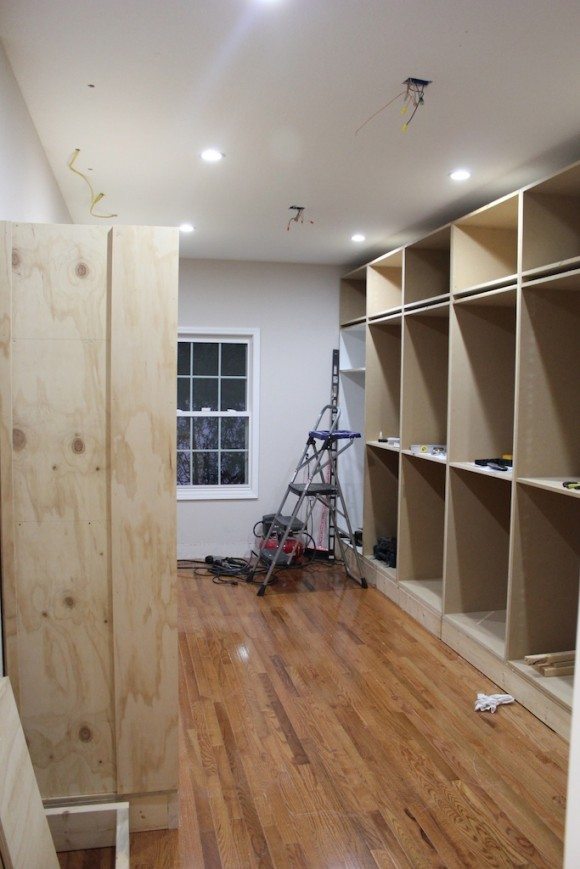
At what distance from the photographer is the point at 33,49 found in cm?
212

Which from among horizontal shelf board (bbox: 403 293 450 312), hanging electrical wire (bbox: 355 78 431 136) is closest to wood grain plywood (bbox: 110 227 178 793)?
hanging electrical wire (bbox: 355 78 431 136)

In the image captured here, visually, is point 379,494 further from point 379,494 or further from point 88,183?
point 88,183

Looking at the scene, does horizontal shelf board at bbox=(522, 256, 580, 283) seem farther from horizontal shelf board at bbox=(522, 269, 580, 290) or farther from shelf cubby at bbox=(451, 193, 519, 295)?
shelf cubby at bbox=(451, 193, 519, 295)

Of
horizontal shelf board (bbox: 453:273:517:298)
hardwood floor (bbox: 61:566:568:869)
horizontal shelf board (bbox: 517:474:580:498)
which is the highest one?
horizontal shelf board (bbox: 453:273:517:298)

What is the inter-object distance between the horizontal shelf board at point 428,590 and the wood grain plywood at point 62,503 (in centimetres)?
248

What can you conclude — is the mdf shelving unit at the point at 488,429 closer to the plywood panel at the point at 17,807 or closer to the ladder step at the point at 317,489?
the ladder step at the point at 317,489

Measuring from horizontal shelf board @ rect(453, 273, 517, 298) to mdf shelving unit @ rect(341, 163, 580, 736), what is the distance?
0.02 meters

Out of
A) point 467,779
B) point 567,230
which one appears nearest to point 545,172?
point 567,230

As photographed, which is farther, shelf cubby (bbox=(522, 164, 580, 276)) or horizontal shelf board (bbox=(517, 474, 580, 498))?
shelf cubby (bbox=(522, 164, 580, 276))

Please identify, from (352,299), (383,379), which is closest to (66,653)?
(383,379)

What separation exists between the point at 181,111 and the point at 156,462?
4.91 ft

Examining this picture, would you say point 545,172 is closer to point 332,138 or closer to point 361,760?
point 332,138

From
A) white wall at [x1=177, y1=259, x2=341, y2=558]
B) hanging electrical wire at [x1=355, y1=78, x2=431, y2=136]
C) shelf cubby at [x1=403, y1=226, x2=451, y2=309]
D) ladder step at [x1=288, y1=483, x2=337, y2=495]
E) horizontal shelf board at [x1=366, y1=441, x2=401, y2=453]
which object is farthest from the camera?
white wall at [x1=177, y1=259, x2=341, y2=558]

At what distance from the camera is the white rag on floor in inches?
121
